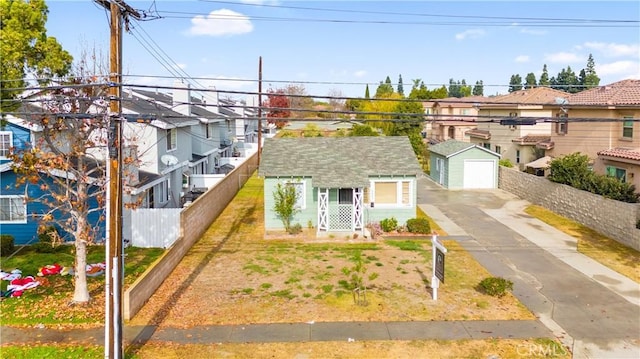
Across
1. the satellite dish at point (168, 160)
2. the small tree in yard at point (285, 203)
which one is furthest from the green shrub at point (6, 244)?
the small tree in yard at point (285, 203)

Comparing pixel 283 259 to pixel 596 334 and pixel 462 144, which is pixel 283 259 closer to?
pixel 596 334

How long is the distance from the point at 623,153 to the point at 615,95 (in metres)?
4.85

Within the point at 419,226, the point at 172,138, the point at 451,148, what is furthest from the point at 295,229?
the point at 451,148

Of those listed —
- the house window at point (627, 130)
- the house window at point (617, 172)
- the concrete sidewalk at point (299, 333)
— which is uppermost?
the house window at point (627, 130)

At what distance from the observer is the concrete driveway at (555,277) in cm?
1282

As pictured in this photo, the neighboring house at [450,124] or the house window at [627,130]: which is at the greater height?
the neighboring house at [450,124]

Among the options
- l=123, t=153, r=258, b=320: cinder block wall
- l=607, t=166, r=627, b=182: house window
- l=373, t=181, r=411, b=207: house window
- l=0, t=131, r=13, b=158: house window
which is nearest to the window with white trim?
l=123, t=153, r=258, b=320: cinder block wall

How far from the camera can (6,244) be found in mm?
19891

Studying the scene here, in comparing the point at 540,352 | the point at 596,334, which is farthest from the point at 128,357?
the point at 596,334

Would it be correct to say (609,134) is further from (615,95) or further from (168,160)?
(168,160)

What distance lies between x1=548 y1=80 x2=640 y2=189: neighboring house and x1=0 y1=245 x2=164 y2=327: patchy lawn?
20.9 metres

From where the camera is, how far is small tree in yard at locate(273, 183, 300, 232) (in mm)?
23531

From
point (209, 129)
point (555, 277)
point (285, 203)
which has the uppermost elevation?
point (209, 129)

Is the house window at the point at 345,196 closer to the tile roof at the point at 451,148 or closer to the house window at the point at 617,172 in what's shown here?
the house window at the point at 617,172
